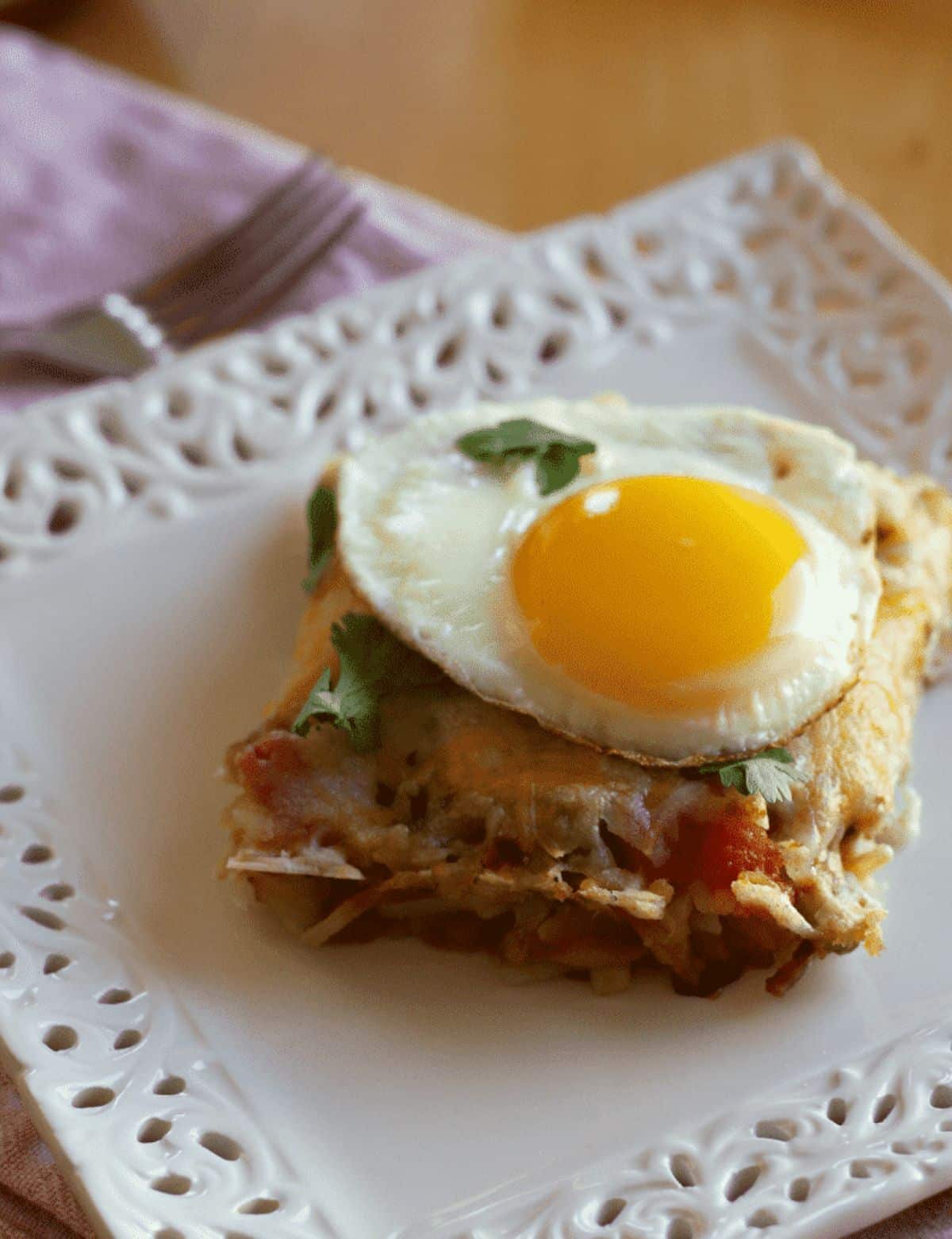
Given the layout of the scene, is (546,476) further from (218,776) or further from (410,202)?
(410,202)

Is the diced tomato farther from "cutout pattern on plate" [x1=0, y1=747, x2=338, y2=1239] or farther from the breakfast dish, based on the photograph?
"cutout pattern on plate" [x1=0, y1=747, x2=338, y2=1239]

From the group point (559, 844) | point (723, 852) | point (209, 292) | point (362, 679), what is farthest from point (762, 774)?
point (209, 292)

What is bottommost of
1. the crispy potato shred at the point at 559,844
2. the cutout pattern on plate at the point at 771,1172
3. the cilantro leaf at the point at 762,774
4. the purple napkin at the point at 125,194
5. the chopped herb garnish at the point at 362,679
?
the cutout pattern on plate at the point at 771,1172

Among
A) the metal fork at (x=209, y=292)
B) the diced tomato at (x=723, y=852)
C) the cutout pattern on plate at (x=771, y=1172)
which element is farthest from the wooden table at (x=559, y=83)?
the cutout pattern on plate at (x=771, y=1172)

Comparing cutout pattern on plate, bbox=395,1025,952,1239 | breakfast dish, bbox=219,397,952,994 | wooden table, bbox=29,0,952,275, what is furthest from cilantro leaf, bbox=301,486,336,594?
wooden table, bbox=29,0,952,275

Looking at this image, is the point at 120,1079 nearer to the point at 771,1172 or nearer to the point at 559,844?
the point at 559,844

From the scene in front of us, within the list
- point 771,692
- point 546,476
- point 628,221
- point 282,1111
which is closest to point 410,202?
point 628,221

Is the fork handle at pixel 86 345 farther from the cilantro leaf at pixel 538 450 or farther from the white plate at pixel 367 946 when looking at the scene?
the cilantro leaf at pixel 538 450
